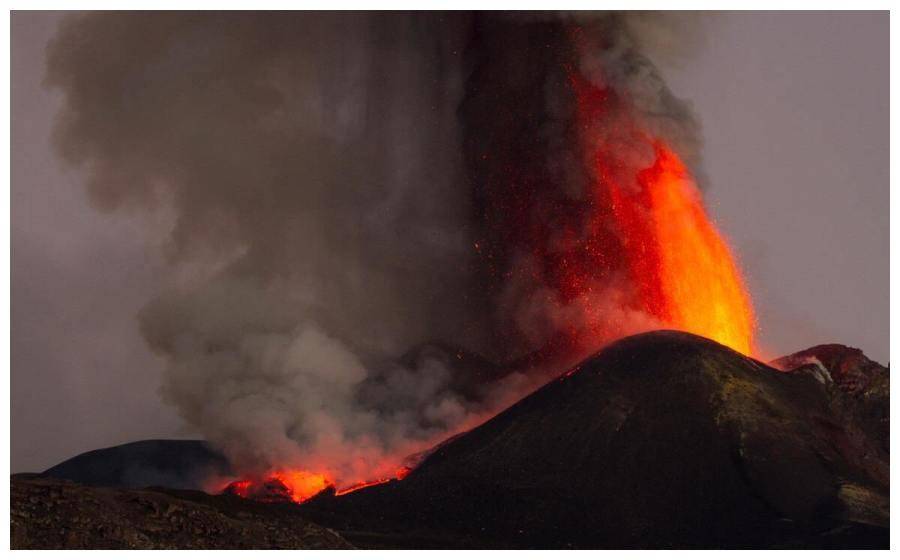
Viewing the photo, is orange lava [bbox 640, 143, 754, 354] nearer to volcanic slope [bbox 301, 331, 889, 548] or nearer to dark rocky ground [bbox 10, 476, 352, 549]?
volcanic slope [bbox 301, 331, 889, 548]

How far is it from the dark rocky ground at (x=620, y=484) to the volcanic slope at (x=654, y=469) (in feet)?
0.24

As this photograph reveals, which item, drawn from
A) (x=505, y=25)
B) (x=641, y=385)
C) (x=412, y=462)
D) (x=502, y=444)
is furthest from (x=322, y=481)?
(x=505, y=25)

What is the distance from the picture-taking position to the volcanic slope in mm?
45375

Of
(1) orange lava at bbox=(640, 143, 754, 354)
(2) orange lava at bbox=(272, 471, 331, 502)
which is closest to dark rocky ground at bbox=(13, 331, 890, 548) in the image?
(2) orange lava at bbox=(272, 471, 331, 502)

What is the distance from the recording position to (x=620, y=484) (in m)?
48.4

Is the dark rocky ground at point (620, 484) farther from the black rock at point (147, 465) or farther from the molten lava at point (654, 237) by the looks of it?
the black rock at point (147, 465)

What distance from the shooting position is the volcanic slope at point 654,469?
45.4 meters

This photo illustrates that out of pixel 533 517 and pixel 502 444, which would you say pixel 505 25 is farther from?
pixel 533 517

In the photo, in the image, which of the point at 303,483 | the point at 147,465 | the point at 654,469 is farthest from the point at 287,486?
the point at 654,469

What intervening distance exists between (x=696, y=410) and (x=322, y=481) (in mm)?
16503

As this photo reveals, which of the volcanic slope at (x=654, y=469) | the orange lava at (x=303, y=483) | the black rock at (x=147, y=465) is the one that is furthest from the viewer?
the black rock at (x=147, y=465)

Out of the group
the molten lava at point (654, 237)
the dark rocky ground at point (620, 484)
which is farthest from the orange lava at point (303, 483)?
the molten lava at point (654, 237)

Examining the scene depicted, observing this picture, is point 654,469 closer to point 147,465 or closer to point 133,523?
point 133,523
